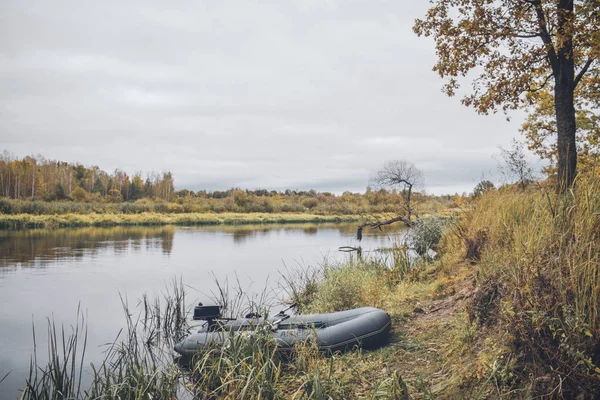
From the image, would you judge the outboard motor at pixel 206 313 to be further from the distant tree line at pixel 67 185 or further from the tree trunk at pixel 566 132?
the distant tree line at pixel 67 185

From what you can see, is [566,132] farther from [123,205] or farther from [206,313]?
[123,205]

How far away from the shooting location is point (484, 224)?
8.79m

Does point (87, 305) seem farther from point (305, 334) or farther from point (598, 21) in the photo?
point (598, 21)

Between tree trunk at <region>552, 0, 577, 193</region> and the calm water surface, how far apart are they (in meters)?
6.88

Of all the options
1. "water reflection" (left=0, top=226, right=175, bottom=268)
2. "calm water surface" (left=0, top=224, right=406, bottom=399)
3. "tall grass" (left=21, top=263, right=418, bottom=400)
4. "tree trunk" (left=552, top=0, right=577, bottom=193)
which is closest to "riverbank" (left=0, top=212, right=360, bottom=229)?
"water reflection" (left=0, top=226, right=175, bottom=268)

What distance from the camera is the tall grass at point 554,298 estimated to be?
3684mm

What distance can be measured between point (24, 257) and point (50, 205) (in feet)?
94.0

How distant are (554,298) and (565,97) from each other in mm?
5779

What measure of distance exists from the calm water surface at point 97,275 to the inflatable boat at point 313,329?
2473 millimetres

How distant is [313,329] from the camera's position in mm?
5902

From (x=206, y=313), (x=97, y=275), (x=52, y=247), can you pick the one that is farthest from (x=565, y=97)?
(x=52, y=247)

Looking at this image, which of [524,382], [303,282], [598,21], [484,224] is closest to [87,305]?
[303,282]

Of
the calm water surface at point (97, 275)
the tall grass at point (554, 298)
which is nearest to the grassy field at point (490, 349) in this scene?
the tall grass at point (554, 298)

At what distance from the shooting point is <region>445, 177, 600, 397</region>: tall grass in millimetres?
3684
